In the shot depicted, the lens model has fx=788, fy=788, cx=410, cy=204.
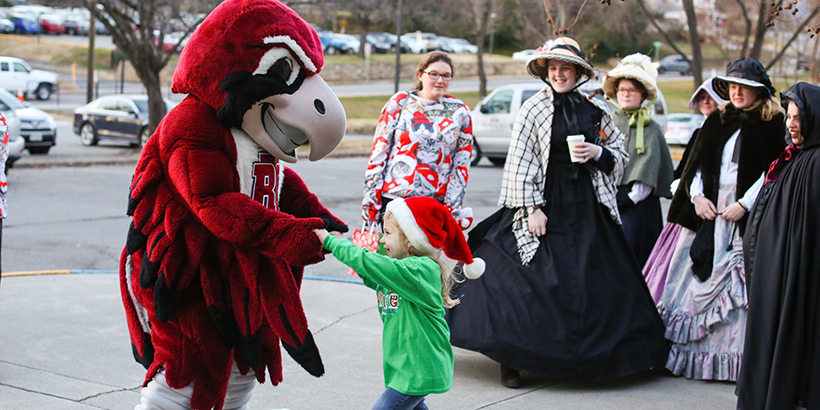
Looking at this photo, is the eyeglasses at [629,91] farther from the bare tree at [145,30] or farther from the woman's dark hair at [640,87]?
the bare tree at [145,30]

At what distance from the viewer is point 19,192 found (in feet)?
36.4

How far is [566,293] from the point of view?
443cm

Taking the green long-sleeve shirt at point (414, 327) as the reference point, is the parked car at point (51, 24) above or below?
above

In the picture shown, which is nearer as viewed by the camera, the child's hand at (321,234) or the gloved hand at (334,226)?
the child's hand at (321,234)

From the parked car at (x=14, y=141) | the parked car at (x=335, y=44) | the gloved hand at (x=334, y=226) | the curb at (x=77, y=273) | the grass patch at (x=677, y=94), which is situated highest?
the parked car at (x=335, y=44)

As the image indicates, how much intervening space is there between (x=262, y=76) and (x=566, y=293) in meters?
2.32

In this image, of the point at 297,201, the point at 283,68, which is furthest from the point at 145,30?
the point at 283,68

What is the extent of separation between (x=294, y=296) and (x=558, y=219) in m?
2.16

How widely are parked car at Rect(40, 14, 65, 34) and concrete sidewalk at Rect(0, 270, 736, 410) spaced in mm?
46113

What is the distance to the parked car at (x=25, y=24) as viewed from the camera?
1774 inches

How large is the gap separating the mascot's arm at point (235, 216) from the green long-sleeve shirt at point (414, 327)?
0.30 meters

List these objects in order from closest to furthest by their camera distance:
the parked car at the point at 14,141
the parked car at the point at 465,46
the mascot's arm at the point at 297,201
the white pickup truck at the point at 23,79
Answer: the mascot's arm at the point at 297,201 → the parked car at the point at 14,141 → the white pickup truck at the point at 23,79 → the parked car at the point at 465,46

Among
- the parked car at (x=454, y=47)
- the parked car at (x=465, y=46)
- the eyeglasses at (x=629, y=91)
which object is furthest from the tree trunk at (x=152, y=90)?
the parked car at (x=465, y=46)

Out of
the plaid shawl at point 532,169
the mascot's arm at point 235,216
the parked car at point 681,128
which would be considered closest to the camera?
the mascot's arm at point 235,216
